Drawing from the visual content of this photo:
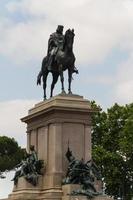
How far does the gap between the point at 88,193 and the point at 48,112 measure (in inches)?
174

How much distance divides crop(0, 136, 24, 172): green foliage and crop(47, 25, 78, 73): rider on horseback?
99.9 feet

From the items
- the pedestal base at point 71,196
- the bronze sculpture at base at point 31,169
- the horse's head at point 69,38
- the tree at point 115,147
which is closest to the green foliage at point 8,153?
the tree at point 115,147

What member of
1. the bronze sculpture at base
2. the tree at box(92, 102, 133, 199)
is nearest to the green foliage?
the tree at box(92, 102, 133, 199)

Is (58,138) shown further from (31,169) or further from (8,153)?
(8,153)

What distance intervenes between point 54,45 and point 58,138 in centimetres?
505

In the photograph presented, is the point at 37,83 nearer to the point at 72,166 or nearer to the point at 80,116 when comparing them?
the point at 80,116

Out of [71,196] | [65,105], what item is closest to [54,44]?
[65,105]

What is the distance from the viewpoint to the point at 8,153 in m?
63.4

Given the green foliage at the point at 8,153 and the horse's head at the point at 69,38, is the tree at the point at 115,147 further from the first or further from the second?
the horse's head at the point at 69,38

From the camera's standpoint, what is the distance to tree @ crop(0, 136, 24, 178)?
206ft

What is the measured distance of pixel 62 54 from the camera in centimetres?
3247

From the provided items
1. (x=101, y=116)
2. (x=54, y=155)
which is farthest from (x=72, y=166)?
(x=101, y=116)

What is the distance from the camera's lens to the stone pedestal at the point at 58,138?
1198 inches

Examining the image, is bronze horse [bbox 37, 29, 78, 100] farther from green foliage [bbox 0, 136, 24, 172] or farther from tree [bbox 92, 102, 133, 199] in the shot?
green foliage [bbox 0, 136, 24, 172]
